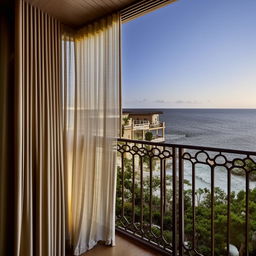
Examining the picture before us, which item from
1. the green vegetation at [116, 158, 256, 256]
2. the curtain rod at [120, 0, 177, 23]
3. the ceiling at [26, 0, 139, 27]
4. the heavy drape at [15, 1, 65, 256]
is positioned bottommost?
the green vegetation at [116, 158, 256, 256]

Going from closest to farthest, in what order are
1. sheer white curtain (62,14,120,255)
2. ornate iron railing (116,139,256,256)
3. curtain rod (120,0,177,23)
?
ornate iron railing (116,139,256,256)
curtain rod (120,0,177,23)
sheer white curtain (62,14,120,255)

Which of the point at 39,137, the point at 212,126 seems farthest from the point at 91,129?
the point at 212,126

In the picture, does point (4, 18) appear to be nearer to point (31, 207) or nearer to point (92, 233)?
point (31, 207)

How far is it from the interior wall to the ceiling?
25 centimetres

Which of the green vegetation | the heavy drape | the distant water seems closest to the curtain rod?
the heavy drape

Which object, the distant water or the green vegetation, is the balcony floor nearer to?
the green vegetation

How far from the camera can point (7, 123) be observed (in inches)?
59.8

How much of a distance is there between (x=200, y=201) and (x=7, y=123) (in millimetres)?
1810

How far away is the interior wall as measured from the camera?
1.49 meters

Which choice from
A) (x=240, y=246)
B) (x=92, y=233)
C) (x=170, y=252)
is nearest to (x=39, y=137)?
(x=92, y=233)

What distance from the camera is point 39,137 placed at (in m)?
1.61

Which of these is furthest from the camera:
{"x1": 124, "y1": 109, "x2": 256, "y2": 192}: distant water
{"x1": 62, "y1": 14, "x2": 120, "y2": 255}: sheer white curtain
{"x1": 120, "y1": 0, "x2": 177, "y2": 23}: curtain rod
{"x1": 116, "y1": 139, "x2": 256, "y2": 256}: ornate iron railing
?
{"x1": 124, "y1": 109, "x2": 256, "y2": 192}: distant water

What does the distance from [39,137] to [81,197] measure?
0.73m

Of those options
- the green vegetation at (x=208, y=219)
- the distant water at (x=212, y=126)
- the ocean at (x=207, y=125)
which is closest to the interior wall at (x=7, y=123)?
the green vegetation at (x=208, y=219)
